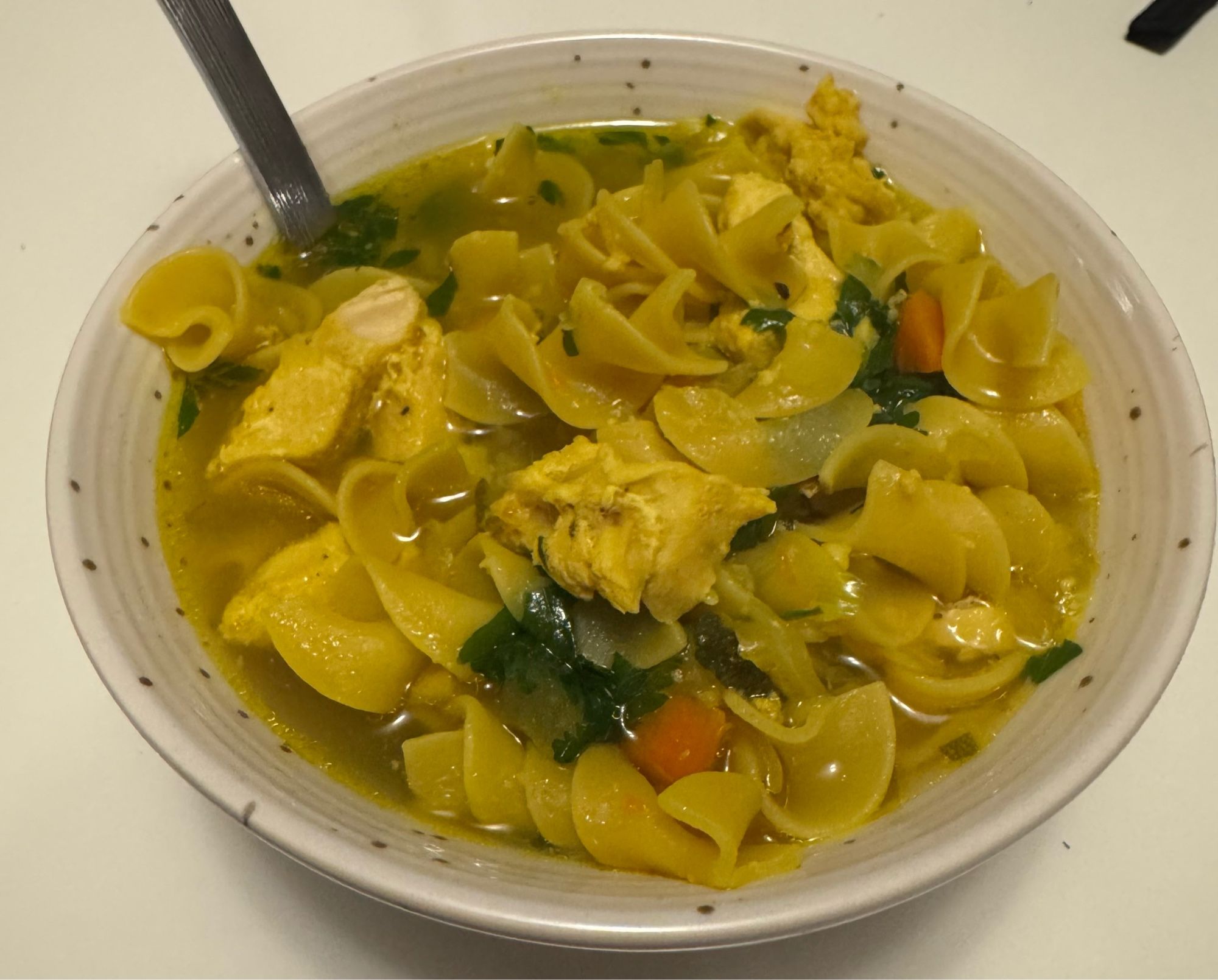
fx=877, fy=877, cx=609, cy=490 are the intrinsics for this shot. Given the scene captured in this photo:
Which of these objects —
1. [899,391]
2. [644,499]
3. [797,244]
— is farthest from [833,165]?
[644,499]

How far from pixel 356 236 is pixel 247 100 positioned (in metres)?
0.49

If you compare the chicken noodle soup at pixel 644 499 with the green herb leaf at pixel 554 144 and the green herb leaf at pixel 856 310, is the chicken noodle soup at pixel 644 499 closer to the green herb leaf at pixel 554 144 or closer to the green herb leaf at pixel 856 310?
the green herb leaf at pixel 856 310

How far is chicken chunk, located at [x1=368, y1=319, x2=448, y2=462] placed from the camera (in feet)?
8.36

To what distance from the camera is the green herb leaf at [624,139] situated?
121 inches

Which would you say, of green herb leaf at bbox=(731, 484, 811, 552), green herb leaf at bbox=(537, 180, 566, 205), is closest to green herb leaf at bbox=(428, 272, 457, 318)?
green herb leaf at bbox=(537, 180, 566, 205)

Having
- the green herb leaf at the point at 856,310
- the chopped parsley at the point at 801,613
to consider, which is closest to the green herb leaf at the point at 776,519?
the chopped parsley at the point at 801,613

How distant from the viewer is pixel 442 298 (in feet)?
9.09

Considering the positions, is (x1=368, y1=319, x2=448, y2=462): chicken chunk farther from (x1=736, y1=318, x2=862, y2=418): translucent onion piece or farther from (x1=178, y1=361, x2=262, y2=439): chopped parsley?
(x1=736, y1=318, x2=862, y2=418): translucent onion piece

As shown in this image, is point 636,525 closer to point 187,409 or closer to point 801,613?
point 801,613

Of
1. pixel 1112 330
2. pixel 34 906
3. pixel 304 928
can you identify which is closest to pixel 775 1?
pixel 1112 330

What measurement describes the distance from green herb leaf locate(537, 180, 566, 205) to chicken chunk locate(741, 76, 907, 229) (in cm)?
75

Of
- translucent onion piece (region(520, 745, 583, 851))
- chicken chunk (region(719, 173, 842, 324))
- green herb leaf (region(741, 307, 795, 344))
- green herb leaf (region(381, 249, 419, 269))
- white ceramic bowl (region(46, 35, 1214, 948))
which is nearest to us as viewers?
white ceramic bowl (region(46, 35, 1214, 948))

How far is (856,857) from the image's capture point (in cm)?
Result: 175

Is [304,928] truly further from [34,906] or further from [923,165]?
[923,165]
